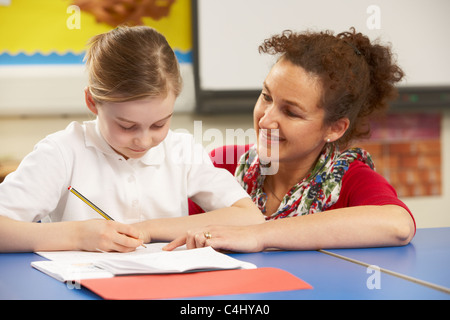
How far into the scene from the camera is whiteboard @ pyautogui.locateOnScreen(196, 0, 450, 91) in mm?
2789

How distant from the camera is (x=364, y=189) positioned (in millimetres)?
1443

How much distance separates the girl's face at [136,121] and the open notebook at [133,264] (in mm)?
296

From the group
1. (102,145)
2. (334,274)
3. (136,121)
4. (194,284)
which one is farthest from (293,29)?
(194,284)

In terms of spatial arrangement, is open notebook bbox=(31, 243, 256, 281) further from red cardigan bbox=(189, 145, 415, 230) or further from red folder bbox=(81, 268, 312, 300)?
red cardigan bbox=(189, 145, 415, 230)

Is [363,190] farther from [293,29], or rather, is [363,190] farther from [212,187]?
[293,29]

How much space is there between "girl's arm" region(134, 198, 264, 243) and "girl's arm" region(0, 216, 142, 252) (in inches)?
4.6

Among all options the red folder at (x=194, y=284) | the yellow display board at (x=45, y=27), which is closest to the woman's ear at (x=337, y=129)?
the red folder at (x=194, y=284)

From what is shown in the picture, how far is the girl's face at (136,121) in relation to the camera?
1.19 m

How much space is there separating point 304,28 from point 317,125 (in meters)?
1.51

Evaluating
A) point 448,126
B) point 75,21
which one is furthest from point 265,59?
point 448,126

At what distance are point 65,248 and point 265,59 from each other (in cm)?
197

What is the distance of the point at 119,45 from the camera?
125cm

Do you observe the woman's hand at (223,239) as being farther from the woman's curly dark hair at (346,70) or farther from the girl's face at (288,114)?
the woman's curly dark hair at (346,70)

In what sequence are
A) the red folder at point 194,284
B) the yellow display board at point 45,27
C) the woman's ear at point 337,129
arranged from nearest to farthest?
the red folder at point 194,284, the woman's ear at point 337,129, the yellow display board at point 45,27
